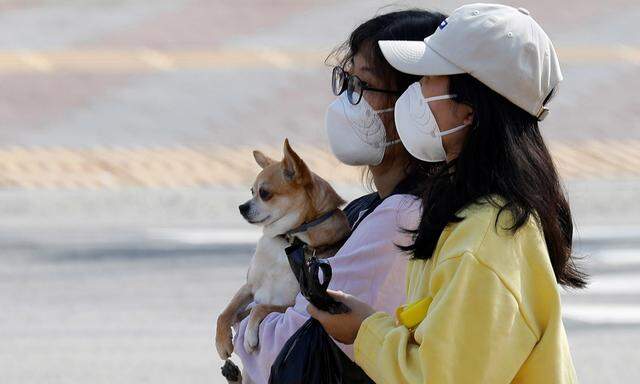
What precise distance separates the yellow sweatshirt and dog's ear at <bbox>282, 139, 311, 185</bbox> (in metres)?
1.10

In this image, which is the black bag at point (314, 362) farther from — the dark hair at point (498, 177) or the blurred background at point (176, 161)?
the blurred background at point (176, 161)

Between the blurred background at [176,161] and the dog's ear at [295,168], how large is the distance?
24.7 inches

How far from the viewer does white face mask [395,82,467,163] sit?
95.2 inches

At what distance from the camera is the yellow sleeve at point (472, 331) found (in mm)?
2094

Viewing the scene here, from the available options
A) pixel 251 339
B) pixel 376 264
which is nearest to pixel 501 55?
pixel 376 264

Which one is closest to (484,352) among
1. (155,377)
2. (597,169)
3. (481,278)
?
(481,278)

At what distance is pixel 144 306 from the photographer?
761 cm

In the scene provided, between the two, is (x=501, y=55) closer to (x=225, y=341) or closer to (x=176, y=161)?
(x=225, y=341)

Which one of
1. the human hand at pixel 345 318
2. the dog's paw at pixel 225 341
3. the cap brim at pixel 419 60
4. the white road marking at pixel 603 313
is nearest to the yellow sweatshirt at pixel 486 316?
the human hand at pixel 345 318

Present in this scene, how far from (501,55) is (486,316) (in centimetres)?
50

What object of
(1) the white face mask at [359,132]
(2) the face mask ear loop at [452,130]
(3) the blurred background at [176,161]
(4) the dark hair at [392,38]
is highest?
(2) the face mask ear loop at [452,130]

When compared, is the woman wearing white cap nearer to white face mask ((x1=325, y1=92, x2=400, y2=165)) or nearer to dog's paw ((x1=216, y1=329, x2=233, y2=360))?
white face mask ((x1=325, y1=92, x2=400, y2=165))

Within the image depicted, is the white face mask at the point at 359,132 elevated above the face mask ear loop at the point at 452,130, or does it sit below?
below

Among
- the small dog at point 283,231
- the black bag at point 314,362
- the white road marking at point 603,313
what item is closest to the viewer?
the black bag at point 314,362
